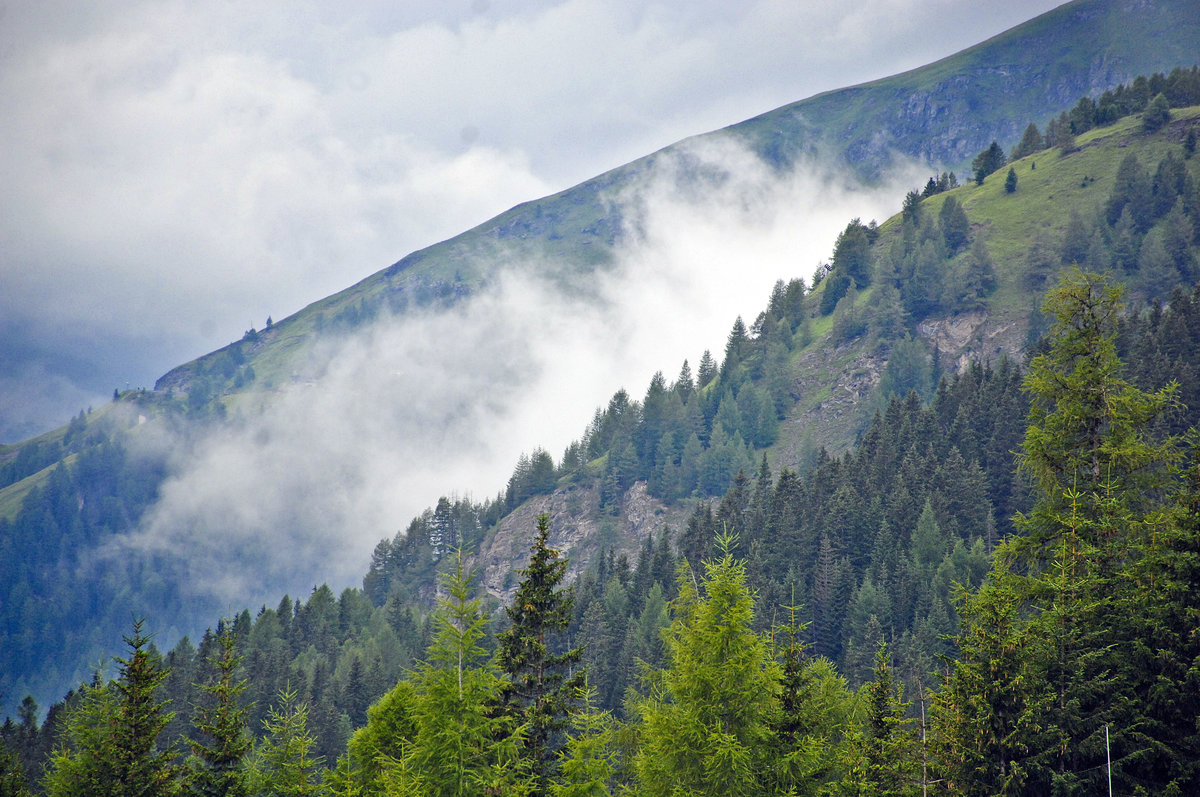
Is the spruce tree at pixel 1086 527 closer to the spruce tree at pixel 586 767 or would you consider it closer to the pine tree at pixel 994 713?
the pine tree at pixel 994 713

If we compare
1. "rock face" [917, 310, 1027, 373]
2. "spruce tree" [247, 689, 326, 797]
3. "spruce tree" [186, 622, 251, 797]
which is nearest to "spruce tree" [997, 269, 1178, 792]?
"spruce tree" [247, 689, 326, 797]

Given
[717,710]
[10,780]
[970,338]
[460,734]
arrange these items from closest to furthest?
[717,710], [460,734], [10,780], [970,338]

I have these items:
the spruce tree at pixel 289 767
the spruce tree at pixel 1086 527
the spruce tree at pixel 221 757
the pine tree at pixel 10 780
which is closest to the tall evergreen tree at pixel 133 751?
the spruce tree at pixel 221 757

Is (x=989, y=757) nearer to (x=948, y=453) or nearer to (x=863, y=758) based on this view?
(x=863, y=758)

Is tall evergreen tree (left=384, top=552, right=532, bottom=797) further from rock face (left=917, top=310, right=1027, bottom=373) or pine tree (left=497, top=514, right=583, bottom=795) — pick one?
rock face (left=917, top=310, right=1027, bottom=373)

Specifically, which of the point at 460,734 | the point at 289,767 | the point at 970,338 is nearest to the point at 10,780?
the point at 289,767

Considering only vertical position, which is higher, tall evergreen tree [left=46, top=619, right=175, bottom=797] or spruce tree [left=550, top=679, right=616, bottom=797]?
tall evergreen tree [left=46, top=619, right=175, bottom=797]

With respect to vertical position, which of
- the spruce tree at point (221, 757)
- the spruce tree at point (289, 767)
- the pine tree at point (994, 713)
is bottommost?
the pine tree at point (994, 713)

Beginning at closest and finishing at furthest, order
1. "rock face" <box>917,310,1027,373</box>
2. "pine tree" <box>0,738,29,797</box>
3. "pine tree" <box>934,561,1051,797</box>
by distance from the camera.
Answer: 1. "pine tree" <box>934,561,1051,797</box>
2. "pine tree" <box>0,738,29,797</box>
3. "rock face" <box>917,310,1027,373</box>

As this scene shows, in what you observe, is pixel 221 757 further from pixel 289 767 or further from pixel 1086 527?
pixel 1086 527

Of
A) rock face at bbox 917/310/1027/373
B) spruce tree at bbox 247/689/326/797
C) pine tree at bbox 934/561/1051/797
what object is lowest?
rock face at bbox 917/310/1027/373

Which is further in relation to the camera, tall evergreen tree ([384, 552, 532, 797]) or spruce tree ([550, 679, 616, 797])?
tall evergreen tree ([384, 552, 532, 797])

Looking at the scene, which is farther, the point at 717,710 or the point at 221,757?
the point at 221,757

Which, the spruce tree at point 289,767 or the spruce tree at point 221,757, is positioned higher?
the spruce tree at point 221,757
